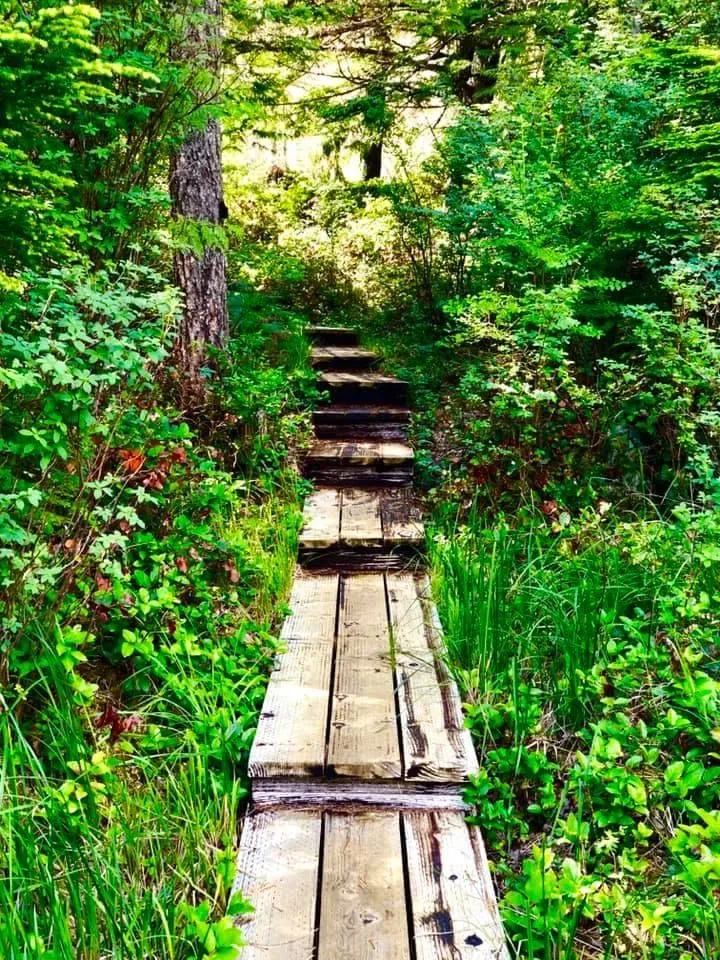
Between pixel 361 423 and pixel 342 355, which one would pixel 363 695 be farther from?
pixel 342 355

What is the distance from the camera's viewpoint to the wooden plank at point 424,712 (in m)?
2.30

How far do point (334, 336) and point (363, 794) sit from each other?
676 centimetres

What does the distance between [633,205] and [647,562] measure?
293cm

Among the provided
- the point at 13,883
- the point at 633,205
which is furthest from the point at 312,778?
the point at 633,205

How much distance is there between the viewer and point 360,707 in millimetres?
2668

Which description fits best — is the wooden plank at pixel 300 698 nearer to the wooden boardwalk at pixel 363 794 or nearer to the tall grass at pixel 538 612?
the wooden boardwalk at pixel 363 794

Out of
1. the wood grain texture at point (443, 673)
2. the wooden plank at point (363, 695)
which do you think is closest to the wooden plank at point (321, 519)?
the wooden plank at point (363, 695)

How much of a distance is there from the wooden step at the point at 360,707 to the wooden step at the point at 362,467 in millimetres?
1649

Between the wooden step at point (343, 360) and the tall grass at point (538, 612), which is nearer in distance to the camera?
the tall grass at point (538, 612)

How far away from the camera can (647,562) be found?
3.17 m

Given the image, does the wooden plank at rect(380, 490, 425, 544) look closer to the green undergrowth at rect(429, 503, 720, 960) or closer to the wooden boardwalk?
the wooden boardwalk

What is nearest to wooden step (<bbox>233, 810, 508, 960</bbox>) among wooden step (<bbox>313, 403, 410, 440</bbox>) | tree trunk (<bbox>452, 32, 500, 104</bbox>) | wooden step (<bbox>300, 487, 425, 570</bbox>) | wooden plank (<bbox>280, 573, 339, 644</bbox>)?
wooden plank (<bbox>280, 573, 339, 644</bbox>)

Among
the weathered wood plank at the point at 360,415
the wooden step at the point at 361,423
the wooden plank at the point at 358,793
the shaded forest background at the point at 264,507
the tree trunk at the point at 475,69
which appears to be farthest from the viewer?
the tree trunk at the point at 475,69

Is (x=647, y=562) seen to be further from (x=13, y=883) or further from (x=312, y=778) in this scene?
(x=13, y=883)
